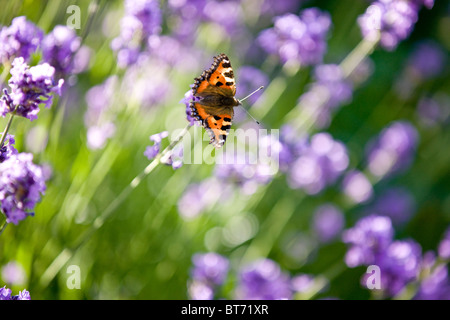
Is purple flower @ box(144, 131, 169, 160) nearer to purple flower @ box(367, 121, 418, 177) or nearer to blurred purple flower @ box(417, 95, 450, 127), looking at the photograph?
purple flower @ box(367, 121, 418, 177)

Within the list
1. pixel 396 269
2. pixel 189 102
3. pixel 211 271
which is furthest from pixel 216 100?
pixel 396 269

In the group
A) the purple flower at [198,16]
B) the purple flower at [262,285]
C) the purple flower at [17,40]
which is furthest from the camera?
the purple flower at [198,16]

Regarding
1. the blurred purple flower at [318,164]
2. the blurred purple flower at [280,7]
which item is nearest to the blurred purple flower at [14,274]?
the blurred purple flower at [318,164]

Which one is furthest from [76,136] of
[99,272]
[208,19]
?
[208,19]

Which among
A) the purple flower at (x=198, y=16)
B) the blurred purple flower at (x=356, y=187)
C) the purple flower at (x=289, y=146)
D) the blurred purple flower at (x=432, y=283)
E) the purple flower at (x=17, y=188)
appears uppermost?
the purple flower at (x=198, y=16)

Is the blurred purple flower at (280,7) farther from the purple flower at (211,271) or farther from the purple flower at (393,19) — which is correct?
the purple flower at (211,271)

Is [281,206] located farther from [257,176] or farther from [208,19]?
[208,19]

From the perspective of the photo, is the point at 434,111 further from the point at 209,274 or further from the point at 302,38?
the point at 209,274
